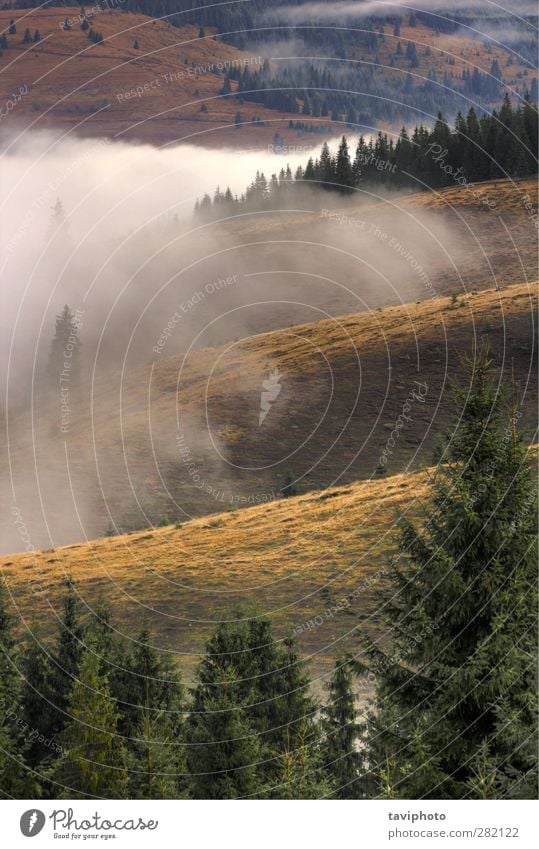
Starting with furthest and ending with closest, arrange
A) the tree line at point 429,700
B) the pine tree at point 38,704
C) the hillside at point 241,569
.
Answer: the hillside at point 241,569
the pine tree at point 38,704
the tree line at point 429,700

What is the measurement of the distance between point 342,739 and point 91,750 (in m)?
13.1

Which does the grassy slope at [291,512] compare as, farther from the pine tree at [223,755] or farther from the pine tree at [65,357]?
the pine tree at [65,357]

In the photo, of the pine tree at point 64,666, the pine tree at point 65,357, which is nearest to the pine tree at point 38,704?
the pine tree at point 64,666

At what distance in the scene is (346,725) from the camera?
52375mm

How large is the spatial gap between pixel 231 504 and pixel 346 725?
240ft

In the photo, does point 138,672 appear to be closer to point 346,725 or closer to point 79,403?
point 346,725

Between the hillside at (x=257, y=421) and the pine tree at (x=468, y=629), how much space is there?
80982 mm

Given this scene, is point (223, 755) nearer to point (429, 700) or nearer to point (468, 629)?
point (429, 700)

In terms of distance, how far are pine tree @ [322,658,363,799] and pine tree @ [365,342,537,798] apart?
10628 mm

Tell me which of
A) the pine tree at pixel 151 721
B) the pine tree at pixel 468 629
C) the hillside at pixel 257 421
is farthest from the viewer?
the hillside at pixel 257 421

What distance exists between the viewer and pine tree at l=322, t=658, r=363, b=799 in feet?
158

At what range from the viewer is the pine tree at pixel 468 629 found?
1336 inches

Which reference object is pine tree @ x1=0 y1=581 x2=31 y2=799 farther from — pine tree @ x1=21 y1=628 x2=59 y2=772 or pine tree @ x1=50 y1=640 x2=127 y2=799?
pine tree @ x1=50 y1=640 x2=127 y2=799

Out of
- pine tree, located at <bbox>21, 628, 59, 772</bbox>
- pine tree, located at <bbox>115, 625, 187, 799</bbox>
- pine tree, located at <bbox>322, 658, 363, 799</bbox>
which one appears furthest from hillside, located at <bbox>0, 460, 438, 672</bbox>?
pine tree, located at <bbox>322, 658, 363, 799</bbox>
